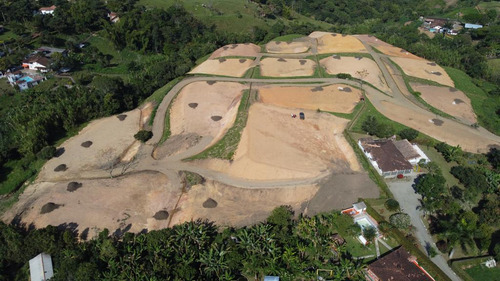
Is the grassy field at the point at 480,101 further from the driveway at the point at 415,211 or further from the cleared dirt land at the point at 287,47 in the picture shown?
the cleared dirt land at the point at 287,47

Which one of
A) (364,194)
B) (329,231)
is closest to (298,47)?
(364,194)

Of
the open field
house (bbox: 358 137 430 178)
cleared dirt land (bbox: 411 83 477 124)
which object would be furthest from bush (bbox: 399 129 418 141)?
the open field

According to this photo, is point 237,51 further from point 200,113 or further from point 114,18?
point 114,18

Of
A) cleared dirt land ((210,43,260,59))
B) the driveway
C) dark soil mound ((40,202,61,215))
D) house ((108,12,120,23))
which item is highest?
house ((108,12,120,23))

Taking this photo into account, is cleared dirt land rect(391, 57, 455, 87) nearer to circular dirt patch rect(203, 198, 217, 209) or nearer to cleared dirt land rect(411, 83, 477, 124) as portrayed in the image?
cleared dirt land rect(411, 83, 477, 124)

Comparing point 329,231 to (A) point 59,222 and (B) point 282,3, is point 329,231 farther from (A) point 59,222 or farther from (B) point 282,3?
(B) point 282,3

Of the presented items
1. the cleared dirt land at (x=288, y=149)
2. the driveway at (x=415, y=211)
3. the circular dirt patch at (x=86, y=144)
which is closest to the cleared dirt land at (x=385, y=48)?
the cleared dirt land at (x=288, y=149)

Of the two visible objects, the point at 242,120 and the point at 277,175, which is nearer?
the point at 277,175

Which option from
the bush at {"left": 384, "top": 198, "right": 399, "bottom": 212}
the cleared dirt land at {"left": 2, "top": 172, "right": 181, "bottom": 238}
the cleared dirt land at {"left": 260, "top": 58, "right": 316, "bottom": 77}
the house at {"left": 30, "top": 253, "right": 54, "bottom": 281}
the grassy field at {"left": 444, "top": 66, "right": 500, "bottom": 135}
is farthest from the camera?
the cleared dirt land at {"left": 260, "top": 58, "right": 316, "bottom": 77}
